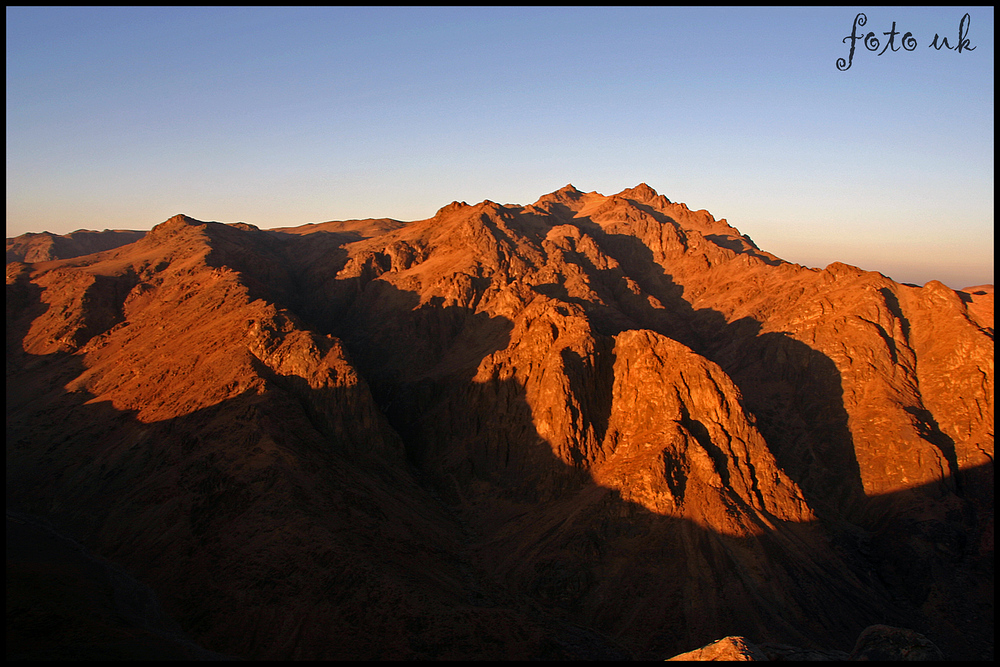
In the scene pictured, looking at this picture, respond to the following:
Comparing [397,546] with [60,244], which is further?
[60,244]

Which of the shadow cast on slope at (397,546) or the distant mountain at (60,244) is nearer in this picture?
the shadow cast on slope at (397,546)

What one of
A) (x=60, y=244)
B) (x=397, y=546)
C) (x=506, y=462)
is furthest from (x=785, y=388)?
(x=60, y=244)

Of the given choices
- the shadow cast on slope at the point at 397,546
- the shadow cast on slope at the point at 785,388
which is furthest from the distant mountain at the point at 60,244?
the shadow cast on slope at the point at 785,388

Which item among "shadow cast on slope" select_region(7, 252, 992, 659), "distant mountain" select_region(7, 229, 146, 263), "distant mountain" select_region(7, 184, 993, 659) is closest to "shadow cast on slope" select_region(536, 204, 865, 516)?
"distant mountain" select_region(7, 184, 993, 659)

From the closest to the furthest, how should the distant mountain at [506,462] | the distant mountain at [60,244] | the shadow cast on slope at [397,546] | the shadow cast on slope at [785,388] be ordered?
the shadow cast on slope at [397,546]
the distant mountain at [506,462]
the shadow cast on slope at [785,388]
the distant mountain at [60,244]

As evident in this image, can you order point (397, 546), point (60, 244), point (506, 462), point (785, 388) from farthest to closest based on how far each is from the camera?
point (60, 244), point (785, 388), point (506, 462), point (397, 546)

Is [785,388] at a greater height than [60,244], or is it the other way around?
[60,244]

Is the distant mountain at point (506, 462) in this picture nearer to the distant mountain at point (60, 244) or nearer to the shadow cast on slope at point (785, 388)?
the shadow cast on slope at point (785, 388)

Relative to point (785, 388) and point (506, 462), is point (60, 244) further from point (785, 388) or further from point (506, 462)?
point (785, 388)

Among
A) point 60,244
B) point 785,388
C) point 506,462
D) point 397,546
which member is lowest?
point 397,546
